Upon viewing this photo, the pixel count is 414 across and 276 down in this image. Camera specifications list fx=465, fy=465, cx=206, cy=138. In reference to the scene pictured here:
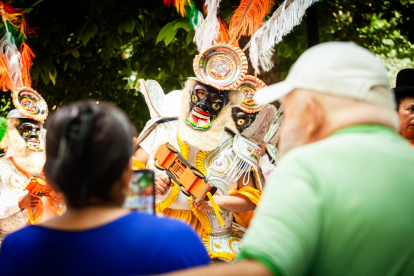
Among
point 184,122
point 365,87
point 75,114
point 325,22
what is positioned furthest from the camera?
point 325,22

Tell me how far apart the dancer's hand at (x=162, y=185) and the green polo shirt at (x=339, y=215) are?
8.32 ft

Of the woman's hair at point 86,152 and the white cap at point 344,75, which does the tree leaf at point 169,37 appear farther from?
the white cap at point 344,75

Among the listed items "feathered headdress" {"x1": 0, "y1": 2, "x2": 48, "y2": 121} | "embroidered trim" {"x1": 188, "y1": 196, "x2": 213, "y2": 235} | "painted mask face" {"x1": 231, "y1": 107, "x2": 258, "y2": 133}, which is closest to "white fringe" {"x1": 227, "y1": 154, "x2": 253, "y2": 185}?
"embroidered trim" {"x1": 188, "y1": 196, "x2": 213, "y2": 235}

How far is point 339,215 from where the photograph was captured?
3.43 feet

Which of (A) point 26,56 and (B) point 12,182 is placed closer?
(B) point 12,182

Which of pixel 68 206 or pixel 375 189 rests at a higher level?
pixel 375 189

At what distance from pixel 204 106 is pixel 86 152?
2.54 meters

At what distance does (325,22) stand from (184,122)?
12.6ft

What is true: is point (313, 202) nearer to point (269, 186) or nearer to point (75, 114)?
point (269, 186)

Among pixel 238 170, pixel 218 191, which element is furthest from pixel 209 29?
pixel 218 191

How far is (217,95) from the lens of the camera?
3.83 metres

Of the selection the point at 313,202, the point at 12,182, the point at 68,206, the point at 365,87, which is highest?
the point at 365,87

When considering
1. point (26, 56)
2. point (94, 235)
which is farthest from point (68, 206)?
point (26, 56)

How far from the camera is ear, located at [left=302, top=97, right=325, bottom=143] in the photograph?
122cm
